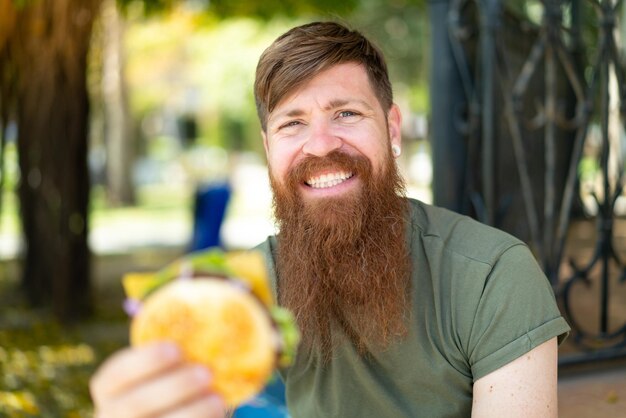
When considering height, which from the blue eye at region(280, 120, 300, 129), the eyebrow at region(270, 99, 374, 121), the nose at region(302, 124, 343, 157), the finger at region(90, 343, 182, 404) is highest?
the eyebrow at region(270, 99, 374, 121)

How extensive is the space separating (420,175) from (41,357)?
22.8m

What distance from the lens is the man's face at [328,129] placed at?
93.0 inches

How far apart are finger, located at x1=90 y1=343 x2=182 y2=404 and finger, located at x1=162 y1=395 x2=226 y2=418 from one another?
7 centimetres

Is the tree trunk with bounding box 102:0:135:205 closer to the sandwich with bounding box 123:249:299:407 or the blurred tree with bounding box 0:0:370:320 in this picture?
the blurred tree with bounding box 0:0:370:320

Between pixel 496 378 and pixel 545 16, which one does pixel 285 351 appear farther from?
pixel 545 16

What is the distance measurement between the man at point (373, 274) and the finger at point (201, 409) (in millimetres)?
1015

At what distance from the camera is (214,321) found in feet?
4.12

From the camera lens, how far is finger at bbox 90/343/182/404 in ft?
4.00

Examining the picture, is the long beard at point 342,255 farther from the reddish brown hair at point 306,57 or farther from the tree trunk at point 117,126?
the tree trunk at point 117,126

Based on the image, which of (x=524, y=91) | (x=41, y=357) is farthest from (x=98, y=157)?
(x=524, y=91)

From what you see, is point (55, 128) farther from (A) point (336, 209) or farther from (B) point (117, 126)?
(B) point (117, 126)

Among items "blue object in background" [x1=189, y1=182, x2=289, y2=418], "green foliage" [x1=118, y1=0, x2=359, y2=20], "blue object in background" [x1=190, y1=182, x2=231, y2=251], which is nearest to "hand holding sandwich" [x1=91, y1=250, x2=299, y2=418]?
"blue object in background" [x1=189, y1=182, x2=289, y2=418]

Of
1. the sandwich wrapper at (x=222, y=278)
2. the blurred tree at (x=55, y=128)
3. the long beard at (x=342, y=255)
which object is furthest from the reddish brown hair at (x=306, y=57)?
the blurred tree at (x=55, y=128)

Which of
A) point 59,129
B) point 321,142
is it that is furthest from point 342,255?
point 59,129
